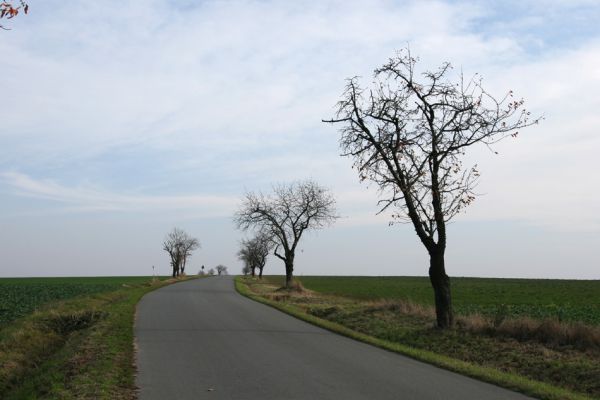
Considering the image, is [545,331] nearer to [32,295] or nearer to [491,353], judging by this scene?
[491,353]

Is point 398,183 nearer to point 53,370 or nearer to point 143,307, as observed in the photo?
point 53,370

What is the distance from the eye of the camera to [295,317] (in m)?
21.6

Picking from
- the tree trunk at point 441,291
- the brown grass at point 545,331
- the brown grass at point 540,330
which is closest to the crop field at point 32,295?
the tree trunk at point 441,291

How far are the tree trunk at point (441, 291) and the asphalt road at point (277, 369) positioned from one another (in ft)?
11.9

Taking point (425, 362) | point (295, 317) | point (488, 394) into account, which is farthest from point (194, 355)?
point (295, 317)

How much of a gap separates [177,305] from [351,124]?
1274 centimetres

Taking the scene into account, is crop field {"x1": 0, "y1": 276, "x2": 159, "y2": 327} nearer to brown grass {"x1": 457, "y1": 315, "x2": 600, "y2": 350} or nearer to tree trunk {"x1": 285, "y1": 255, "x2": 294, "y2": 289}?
tree trunk {"x1": 285, "y1": 255, "x2": 294, "y2": 289}

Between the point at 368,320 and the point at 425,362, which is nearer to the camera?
the point at 425,362

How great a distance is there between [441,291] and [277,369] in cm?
889

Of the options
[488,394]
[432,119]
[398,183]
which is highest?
[432,119]

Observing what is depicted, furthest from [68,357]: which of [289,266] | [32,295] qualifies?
[289,266]

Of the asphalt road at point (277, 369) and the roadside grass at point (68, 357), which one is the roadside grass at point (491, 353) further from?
the roadside grass at point (68, 357)

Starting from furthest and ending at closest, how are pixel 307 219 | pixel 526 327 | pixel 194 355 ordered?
1. pixel 307 219
2. pixel 526 327
3. pixel 194 355

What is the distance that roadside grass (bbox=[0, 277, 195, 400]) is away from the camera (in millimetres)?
8601
